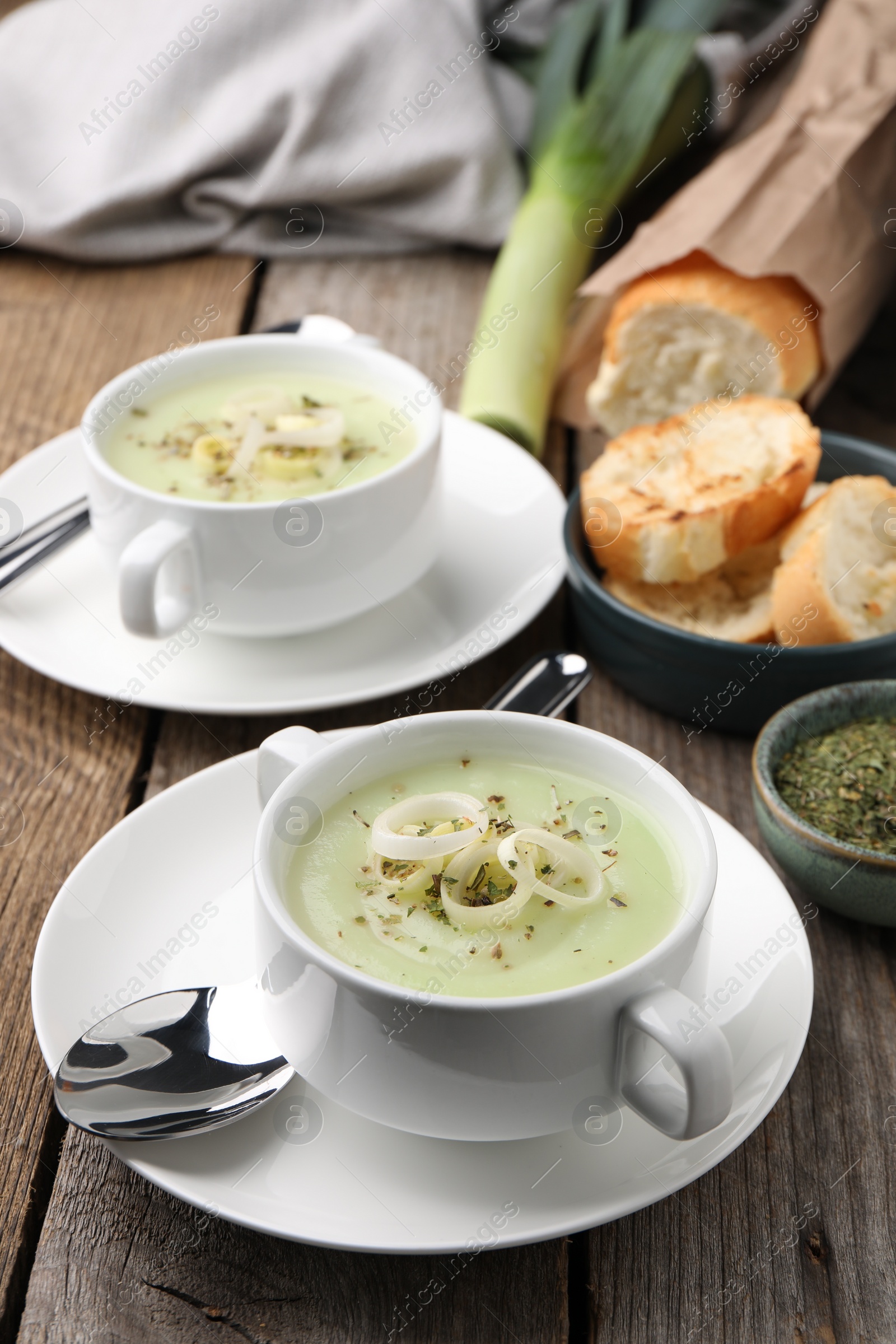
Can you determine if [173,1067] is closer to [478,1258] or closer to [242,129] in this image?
[478,1258]

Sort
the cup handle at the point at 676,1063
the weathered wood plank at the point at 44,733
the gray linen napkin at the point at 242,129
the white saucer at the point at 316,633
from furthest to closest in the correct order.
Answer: the gray linen napkin at the point at 242,129, the white saucer at the point at 316,633, the weathered wood plank at the point at 44,733, the cup handle at the point at 676,1063

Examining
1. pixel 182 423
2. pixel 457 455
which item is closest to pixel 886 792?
pixel 457 455

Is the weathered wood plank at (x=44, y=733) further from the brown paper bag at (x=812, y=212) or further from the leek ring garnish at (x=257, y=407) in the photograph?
the brown paper bag at (x=812, y=212)

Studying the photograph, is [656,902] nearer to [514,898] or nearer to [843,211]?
[514,898]

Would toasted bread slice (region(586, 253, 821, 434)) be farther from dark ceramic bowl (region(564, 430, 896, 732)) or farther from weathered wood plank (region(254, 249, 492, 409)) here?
dark ceramic bowl (region(564, 430, 896, 732))

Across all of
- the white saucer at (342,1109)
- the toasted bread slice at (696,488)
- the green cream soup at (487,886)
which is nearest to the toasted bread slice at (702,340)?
the toasted bread slice at (696,488)

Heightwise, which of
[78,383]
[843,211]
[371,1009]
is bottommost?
[843,211]
